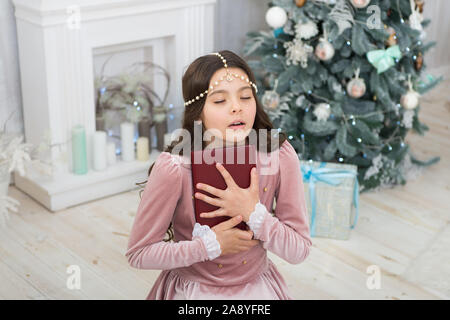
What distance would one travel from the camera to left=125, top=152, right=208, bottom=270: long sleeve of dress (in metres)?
1.37

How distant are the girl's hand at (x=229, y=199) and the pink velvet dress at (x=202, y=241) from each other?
41mm

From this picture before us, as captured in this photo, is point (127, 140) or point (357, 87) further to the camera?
point (127, 140)

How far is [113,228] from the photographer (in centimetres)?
290

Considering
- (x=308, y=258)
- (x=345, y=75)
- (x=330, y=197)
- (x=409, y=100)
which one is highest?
(x=345, y=75)

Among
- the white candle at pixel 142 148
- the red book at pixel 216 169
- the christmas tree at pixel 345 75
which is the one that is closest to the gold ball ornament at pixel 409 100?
the christmas tree at pixel 345 75

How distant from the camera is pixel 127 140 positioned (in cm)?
332

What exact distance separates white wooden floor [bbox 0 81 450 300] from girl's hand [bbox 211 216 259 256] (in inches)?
42.6

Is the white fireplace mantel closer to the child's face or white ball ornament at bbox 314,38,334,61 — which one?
white ball ornament at bbox 314,38,334,61

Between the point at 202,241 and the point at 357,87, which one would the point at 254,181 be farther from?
the point at 357,87

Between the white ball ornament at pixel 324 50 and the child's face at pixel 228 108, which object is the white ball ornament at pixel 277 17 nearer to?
the white ball ornament at pixel 324 50

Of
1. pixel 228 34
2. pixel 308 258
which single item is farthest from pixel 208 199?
pixel 228 34

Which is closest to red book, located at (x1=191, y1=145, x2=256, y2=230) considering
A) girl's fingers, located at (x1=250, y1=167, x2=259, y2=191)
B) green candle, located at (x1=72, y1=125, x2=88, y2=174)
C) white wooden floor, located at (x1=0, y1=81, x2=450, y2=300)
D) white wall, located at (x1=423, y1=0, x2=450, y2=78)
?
girl's fingers, located at (x1=250, y1=167, x2=259, y2=191)

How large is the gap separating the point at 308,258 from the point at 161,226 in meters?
1.46

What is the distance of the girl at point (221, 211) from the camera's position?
1.38 metres
